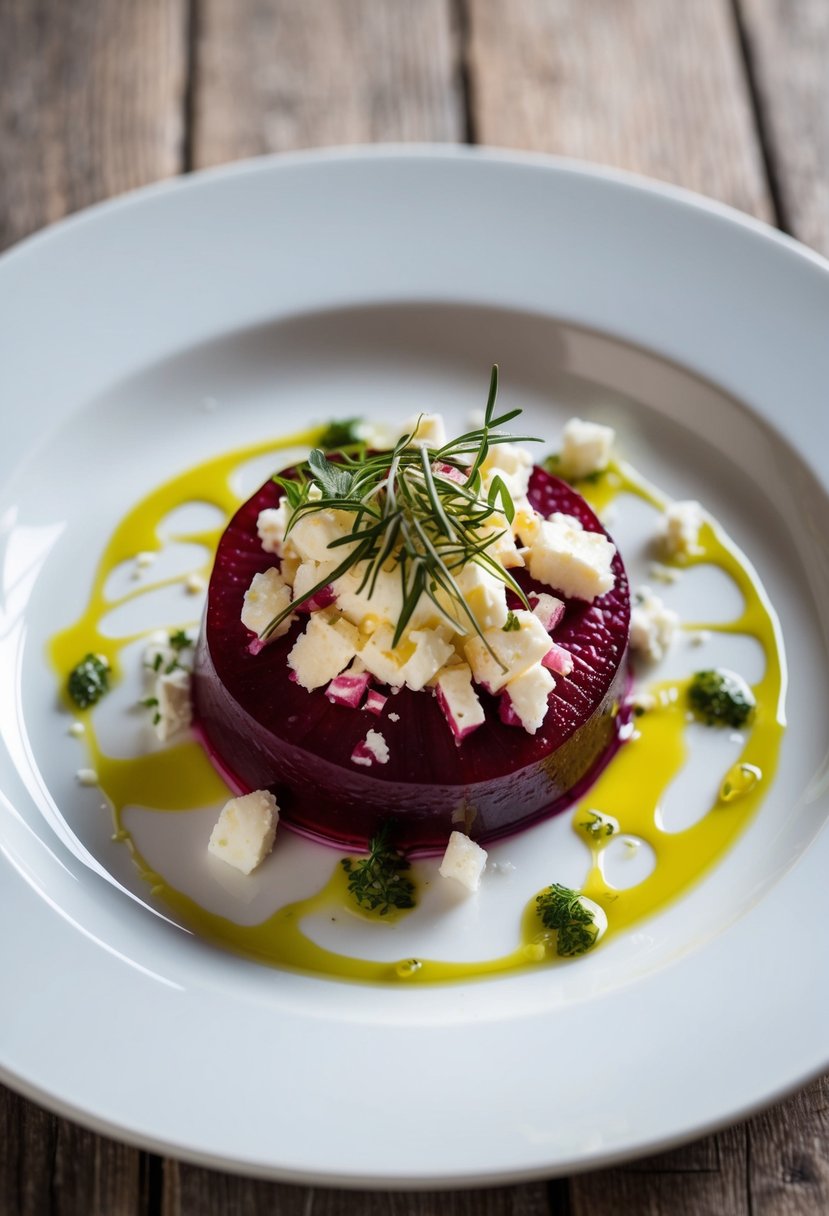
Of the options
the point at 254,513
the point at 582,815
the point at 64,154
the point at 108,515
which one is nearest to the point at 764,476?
the point at 582,815

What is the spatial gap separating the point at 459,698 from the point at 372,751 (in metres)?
0.26

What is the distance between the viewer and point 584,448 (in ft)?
14.0

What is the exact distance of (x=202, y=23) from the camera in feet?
18.5

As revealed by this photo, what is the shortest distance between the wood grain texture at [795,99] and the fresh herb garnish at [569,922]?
288 cm

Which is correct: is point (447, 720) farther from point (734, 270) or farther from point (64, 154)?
point (64, 154)

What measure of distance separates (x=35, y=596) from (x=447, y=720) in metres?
1.49

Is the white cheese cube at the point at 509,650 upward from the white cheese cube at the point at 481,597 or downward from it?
downward

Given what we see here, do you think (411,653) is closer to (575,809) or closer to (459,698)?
(459,698)

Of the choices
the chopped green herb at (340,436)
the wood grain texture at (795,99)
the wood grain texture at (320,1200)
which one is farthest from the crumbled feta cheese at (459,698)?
the wood grain texture at (795,99)

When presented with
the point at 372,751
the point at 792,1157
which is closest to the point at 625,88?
the point at 372,751

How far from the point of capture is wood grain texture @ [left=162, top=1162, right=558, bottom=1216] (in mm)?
2916

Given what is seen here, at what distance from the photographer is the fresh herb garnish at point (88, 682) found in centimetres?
384

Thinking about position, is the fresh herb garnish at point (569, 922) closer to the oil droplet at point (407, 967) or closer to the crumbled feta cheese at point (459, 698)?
the oil droplet at point (407, 967)

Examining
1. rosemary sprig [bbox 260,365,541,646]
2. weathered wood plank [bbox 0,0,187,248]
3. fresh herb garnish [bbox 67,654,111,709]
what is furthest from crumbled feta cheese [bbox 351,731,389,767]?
weathered wood plank [bbox 0,0,187,248]
